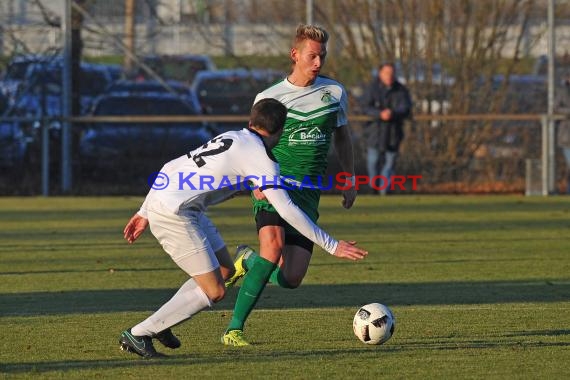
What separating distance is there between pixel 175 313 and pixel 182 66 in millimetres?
15087

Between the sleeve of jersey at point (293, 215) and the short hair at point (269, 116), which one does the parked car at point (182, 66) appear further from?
the sleeve of jersey at point (293, 215)

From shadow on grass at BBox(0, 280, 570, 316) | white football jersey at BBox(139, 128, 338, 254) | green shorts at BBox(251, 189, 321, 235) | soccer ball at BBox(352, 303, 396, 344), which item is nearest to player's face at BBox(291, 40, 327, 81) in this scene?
green shorts at BBox(251, 189, 321, 235)

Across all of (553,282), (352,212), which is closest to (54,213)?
(352,212)

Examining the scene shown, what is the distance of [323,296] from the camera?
9648mm

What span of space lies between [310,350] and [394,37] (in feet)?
48.6

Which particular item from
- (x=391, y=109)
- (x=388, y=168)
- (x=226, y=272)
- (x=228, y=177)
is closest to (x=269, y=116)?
(x=228, y=177)

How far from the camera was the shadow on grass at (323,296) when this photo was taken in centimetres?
907

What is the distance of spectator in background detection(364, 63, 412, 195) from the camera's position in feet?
63.5

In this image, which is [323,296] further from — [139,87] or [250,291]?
[139,87]

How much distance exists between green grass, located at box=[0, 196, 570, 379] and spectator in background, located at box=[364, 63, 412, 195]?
2.58 metres

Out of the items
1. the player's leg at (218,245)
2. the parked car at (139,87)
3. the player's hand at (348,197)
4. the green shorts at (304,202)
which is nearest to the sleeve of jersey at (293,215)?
the player's leg at (218,245)

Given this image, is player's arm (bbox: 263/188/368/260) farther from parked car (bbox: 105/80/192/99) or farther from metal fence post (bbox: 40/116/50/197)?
parked car (bbox: 105/80/192/99)

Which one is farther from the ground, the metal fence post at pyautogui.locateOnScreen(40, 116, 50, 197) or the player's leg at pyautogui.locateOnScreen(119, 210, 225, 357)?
the player's leg at pyautogui.locateOnScreen(119, 210, 225, 357)

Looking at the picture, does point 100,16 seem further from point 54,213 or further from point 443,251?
point 443,251
